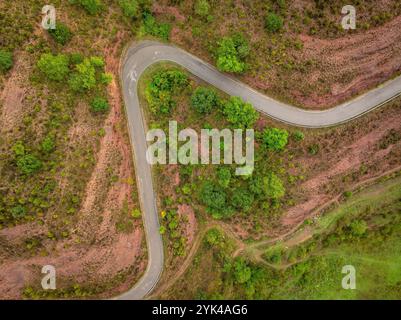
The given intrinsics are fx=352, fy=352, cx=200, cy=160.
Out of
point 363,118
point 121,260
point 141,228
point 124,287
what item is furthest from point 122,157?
point 363,118

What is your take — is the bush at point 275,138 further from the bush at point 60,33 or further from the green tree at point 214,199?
the bush at point 60,33

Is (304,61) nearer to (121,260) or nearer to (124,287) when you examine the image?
(121,260)

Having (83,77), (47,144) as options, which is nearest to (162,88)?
(83,77)

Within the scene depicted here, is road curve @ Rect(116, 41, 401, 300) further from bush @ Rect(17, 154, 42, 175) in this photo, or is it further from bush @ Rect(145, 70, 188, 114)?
bush @ Rect(17, 154, 42, 175)

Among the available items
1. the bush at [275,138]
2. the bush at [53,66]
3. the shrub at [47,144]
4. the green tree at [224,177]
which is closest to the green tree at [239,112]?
the bush at [275,138]

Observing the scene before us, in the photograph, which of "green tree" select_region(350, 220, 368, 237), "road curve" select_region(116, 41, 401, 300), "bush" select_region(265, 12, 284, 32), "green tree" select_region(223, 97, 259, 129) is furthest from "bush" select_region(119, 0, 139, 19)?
"green tree" select_region(350, 220, 368, 237)

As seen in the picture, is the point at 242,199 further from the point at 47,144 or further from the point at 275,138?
the point at 47,144
